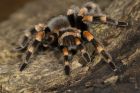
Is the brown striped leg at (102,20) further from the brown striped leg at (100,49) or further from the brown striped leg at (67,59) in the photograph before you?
the brown striped leg at (67,59)

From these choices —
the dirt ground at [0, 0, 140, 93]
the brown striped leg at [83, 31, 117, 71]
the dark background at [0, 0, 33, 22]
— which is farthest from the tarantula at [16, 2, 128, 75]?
the dark background at [0, 0, 33, 22]

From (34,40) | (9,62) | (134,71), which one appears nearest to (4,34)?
(9,62)

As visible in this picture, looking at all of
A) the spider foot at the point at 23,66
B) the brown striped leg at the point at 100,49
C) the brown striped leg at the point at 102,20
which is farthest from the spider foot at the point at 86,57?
the spider foot at the point at 23,66

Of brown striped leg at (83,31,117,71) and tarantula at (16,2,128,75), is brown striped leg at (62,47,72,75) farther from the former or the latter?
brown striped leg at (83,31,117,71)

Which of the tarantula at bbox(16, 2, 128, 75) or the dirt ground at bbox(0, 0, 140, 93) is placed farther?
the tarantula at bbox(16, 2, 128, 75)

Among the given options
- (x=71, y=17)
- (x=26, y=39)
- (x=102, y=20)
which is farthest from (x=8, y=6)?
(x=102, y=20)

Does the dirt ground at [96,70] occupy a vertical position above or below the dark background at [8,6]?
below

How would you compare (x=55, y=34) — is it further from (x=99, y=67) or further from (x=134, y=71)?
(x=134, y=71)
